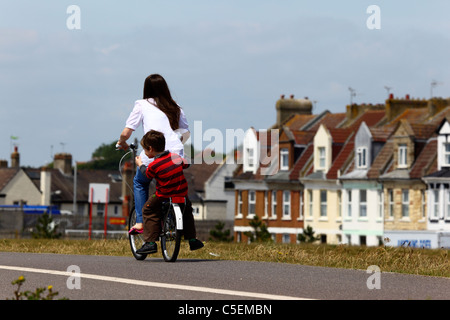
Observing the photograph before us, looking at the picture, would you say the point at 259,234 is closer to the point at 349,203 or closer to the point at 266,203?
the point at 349,203

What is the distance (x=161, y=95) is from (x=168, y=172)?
90 centimetres

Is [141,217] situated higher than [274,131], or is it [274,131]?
[274,131]

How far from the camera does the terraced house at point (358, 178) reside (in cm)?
6203

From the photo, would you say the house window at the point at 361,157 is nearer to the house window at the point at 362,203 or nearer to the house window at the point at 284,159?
the house window at the point at 362,203

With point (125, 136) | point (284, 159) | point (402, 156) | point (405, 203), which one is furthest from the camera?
point (284, 159)

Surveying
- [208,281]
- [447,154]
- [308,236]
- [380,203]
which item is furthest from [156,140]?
[380,203]

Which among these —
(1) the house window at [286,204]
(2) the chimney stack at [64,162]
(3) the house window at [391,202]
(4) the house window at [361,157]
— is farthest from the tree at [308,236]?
(2) the chimney stack at [64,162]

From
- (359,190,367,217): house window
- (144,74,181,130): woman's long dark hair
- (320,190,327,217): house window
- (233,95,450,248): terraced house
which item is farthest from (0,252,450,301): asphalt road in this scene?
(320,190,327,217): house window

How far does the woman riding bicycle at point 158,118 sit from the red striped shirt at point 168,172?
5.8 inches

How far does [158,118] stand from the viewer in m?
12.3
